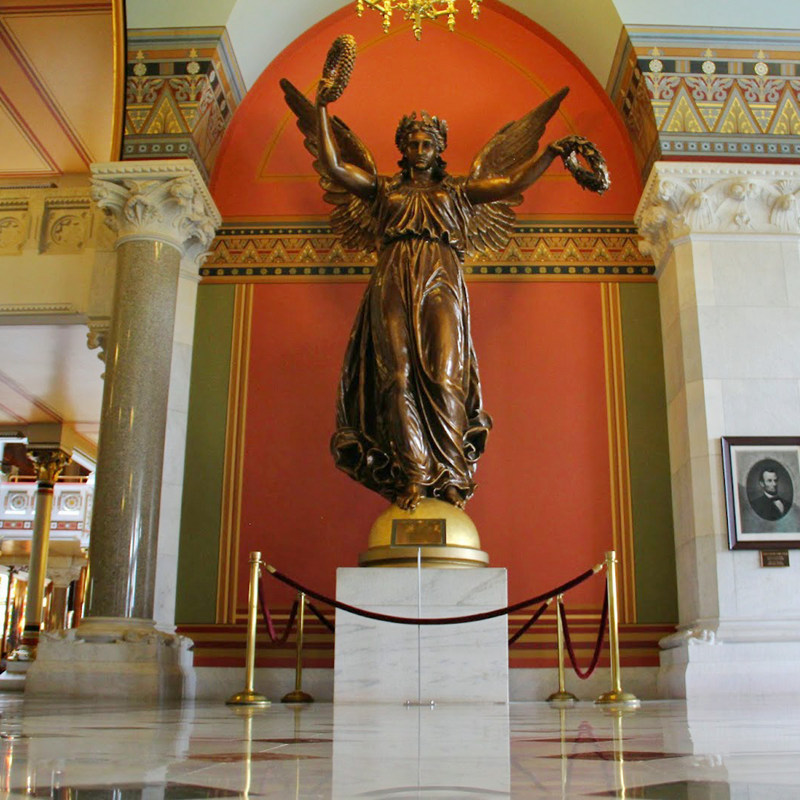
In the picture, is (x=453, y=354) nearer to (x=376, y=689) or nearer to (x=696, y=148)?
(x=376, y=689)

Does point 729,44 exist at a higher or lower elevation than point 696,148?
higher

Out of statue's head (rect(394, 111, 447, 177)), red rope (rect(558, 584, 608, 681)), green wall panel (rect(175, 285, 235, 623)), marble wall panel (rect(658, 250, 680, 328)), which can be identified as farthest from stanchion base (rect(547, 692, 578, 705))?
statue's head (rect(394, 111, 447, 177))

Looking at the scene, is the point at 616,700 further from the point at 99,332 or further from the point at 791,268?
the point at 99,332

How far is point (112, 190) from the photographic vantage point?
668 cm

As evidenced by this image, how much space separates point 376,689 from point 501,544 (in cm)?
234

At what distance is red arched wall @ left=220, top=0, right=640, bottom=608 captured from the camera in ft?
21.6

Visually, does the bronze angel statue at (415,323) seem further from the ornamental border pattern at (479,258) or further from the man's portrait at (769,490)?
the man's portrait at (769,490)

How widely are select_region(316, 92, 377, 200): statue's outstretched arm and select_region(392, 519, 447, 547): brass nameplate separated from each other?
6.81 ft

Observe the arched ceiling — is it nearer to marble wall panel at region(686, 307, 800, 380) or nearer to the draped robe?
marble wall panel at region(686, 307, 800, 380)

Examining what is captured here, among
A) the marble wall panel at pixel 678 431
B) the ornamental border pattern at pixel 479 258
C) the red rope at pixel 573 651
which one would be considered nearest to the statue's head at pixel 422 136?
the ornamental border pattern at pixel 479 258

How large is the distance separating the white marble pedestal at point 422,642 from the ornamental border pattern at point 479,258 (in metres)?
3.10

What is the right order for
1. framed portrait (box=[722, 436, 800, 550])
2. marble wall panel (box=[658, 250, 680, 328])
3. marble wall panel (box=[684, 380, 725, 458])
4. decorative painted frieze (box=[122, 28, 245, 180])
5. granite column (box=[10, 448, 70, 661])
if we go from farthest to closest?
granite column (box=[10, 448, 70, 661]), decorative painted frieze (box=[122, 28, 245, 180]), marble wall panel (box=[658, 250, 680, 328]), marble wall panel (box=[684, 380, 725, 458]), framed portrait (box=[722, 436, 800, 550])

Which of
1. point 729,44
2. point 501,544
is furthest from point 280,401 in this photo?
point 729,44

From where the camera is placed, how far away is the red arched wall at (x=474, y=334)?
658cm
